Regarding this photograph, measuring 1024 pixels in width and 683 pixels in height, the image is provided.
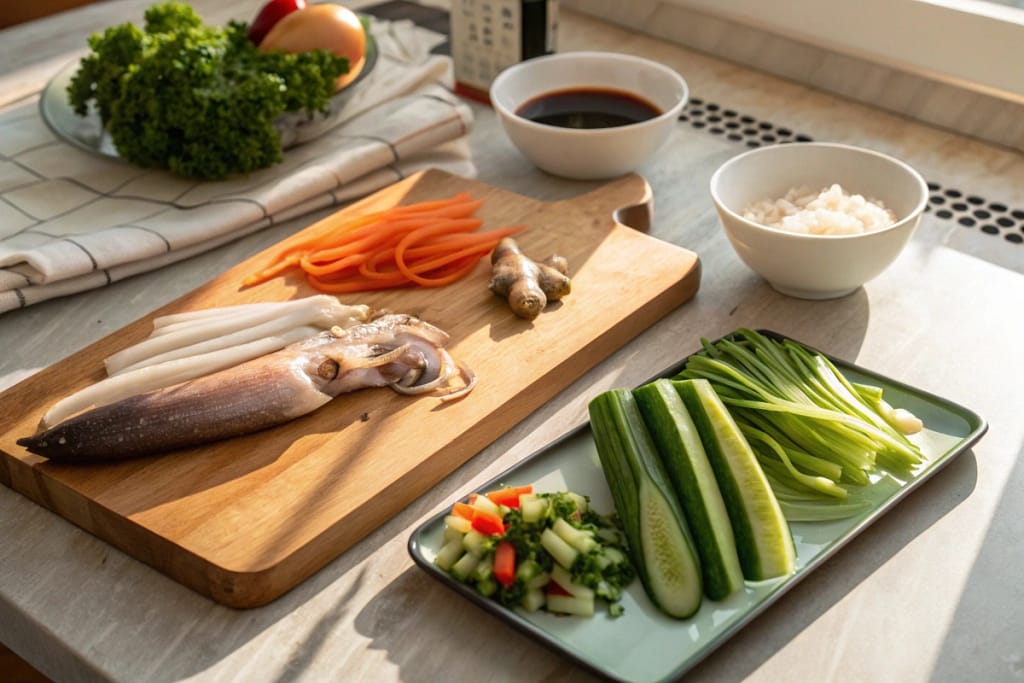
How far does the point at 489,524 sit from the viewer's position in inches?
40.6

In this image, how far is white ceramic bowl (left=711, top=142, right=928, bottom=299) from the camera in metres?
1.38

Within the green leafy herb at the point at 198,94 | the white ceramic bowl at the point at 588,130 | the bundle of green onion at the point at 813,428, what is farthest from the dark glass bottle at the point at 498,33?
the bundle of green onion at the point at 813,428

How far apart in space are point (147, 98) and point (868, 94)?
4.34ft

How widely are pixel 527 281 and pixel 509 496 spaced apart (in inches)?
15.7

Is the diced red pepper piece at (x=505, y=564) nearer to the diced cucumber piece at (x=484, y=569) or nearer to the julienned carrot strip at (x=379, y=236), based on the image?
the diced cucumber piece at (x=484, y=569)

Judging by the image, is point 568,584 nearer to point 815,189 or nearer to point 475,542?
point 475,542

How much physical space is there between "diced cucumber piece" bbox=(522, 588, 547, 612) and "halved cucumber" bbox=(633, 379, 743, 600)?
0.51 ft

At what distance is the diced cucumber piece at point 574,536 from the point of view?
3.28 feet

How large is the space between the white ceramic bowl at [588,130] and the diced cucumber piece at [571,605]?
90cm

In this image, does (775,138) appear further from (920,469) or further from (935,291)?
(920,469)

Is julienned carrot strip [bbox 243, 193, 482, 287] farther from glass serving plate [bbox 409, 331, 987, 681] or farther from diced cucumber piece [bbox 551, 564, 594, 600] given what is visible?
diced cucumber piece [bbox 551, 564, 594, 600]

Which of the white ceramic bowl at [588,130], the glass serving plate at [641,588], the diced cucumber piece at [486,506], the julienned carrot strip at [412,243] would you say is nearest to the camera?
the glass serving plate at [641,588]

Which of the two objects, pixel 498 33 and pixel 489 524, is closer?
pixel 489 524

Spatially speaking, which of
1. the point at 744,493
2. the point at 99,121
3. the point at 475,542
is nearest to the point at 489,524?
the point at 475,542
